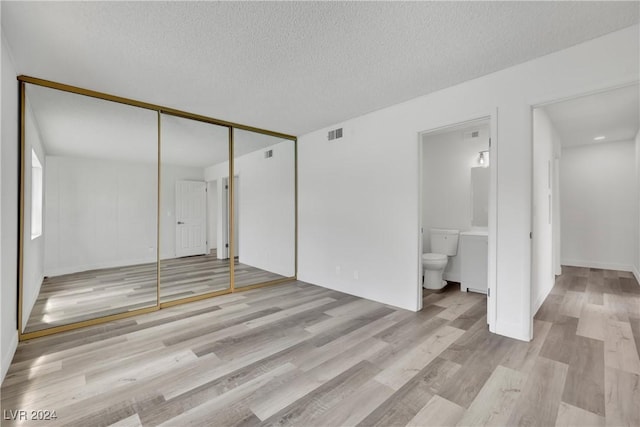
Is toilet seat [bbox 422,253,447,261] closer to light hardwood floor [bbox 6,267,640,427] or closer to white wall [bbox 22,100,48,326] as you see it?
light hardwood floor [bbox 6,267,640,427]

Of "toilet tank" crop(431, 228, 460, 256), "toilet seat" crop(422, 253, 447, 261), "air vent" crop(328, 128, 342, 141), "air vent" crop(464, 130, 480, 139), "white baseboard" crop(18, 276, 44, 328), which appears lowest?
"white baseboard" crop(18, 276, 44, 328)

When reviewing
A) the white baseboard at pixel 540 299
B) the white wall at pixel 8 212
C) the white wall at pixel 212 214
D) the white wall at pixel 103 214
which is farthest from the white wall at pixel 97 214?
the white baseboard at pixel 540 299

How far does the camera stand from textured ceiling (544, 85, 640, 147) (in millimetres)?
3348

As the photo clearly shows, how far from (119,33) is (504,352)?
156 inches

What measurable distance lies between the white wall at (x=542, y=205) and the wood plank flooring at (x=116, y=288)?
4106 millimetres

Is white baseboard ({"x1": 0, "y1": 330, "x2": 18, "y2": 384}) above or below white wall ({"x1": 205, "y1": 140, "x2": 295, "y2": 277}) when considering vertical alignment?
below

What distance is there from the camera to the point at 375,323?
3.10 metres

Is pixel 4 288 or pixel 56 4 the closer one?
pixel 56 4

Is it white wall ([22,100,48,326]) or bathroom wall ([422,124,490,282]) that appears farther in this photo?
bathroom wall ([422,124,490,282])

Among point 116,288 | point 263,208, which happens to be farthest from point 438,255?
point 116,288

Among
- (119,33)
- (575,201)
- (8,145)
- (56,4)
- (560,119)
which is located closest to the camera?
(56,4)

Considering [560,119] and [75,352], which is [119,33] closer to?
[75,352]

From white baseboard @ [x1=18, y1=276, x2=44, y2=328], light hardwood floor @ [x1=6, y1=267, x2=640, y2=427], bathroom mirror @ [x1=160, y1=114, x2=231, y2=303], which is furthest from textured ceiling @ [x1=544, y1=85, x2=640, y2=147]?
white baseboard @ [x1=18, y1=276, x2=44, y2=328]

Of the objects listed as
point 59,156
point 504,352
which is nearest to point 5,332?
point 59,156
